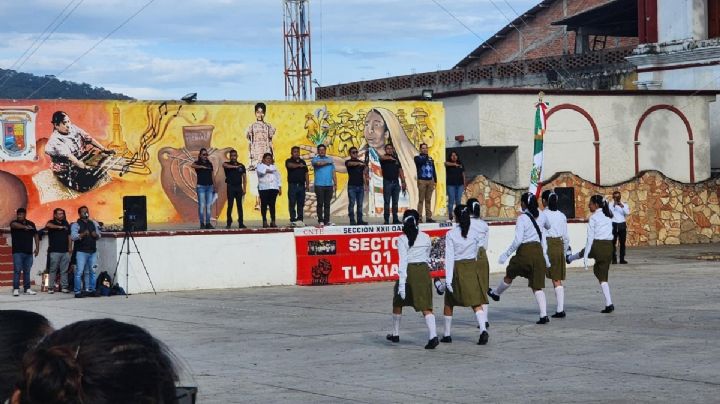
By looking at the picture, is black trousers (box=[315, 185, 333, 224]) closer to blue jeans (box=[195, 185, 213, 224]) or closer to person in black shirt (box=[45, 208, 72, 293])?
blue jeans (box=[195, 185, 213, 224])

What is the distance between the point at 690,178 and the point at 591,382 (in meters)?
30.0

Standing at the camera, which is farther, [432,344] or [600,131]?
[600,131]

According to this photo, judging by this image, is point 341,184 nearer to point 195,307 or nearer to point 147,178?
point 147,178

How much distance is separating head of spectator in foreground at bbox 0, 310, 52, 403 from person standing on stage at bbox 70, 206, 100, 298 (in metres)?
21.6

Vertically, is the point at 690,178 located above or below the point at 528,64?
below

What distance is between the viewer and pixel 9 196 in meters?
31.3

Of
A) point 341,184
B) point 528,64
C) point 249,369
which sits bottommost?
point 249,369

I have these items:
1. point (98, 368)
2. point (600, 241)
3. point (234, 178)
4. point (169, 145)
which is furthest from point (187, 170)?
point (98, 368)

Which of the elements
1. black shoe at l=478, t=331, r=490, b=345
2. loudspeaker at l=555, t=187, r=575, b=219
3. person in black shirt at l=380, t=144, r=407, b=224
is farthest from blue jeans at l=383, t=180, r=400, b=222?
black shoe at l=478, t=331, r=490, b=345

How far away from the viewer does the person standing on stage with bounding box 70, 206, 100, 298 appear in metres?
24.8

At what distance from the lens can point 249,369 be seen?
13.8 meters

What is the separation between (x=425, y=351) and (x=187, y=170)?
19372 mm

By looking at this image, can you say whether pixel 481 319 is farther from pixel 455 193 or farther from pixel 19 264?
pixel 455 193

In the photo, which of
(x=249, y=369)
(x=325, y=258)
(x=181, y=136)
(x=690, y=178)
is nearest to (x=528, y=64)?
(x=690, y=178)
